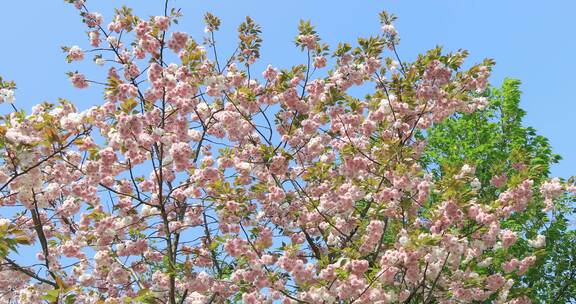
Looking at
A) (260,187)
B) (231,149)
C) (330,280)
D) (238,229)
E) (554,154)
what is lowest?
(330,280)

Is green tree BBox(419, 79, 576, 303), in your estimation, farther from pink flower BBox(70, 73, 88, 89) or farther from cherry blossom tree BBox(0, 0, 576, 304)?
pink flower BBox(70, 73, 88, 89)

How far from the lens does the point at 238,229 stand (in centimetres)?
883

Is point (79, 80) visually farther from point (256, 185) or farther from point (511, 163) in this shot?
point (511, 163)

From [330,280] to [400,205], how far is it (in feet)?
5.50

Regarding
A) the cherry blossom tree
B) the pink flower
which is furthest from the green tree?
the pink flower

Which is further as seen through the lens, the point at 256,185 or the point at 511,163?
the point at 511,163

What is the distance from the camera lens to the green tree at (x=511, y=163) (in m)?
14.1

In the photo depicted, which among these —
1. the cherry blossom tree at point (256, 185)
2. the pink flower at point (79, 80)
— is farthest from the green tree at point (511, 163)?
the pink flower at point (79, 80)

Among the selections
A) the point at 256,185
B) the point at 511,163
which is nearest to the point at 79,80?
the point at 256,185

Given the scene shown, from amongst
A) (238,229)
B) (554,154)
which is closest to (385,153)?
(238,229)

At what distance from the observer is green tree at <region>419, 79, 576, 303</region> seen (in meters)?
14.1

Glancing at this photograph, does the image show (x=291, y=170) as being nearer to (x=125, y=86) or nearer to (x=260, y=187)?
(x=260, y=187)

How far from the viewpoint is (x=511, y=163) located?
44.3 ft

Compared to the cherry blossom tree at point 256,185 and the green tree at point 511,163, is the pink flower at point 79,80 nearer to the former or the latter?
the cherry blossom tree at point 256,185
